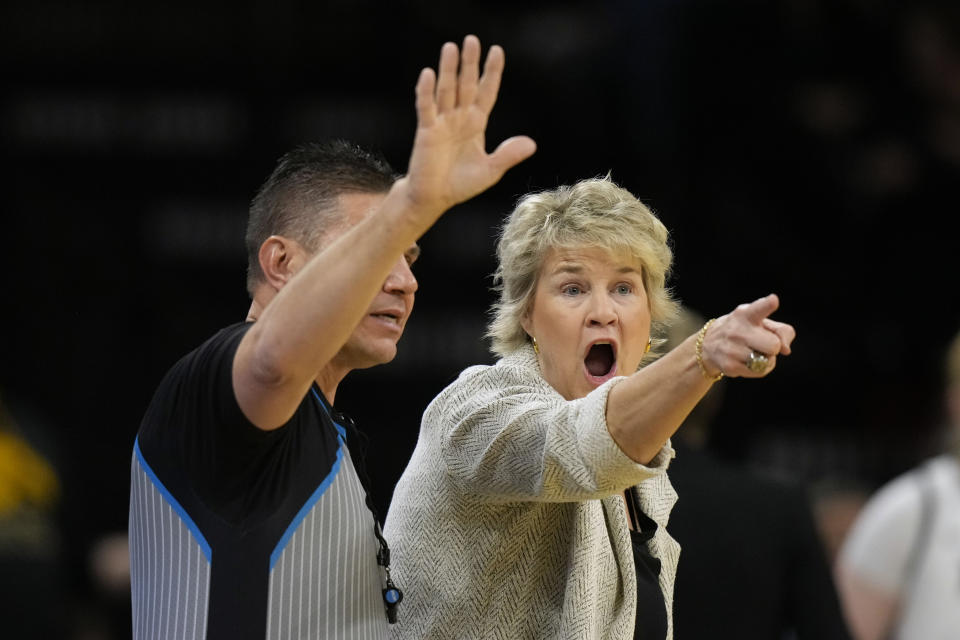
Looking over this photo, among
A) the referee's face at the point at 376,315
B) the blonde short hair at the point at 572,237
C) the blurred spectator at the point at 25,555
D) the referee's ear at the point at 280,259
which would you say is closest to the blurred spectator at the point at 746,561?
the blonde short hair at the point at 572,237

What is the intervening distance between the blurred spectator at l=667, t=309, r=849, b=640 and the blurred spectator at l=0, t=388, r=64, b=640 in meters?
1.99

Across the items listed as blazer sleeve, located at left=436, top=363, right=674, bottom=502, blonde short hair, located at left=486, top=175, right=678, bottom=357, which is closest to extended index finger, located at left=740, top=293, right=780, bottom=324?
blazer sleeve, located at left=436, top=363, right=674, bottom=502

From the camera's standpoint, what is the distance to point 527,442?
262 centimetres

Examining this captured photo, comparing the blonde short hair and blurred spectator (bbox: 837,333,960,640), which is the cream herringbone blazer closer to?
the blonde short hair

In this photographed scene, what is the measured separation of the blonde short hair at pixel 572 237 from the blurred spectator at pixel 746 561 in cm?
84

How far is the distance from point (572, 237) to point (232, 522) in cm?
93

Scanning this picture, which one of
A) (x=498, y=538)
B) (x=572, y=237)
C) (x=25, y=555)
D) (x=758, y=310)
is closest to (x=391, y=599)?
(x=498, y=538)

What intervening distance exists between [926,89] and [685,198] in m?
1.64

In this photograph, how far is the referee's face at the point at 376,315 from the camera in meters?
3.02

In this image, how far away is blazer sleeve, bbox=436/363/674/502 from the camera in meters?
2.51

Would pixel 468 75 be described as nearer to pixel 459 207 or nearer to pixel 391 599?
pixel 391 599

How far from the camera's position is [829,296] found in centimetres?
729

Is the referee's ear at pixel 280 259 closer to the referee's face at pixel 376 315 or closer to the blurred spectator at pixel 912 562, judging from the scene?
the referee's face at pixel 376 315

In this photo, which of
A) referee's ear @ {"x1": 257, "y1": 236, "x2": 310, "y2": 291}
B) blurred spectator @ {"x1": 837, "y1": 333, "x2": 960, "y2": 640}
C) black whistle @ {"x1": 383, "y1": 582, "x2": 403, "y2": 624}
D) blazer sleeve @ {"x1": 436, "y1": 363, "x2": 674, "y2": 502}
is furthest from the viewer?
blurred spectator @ {"x1": 837, "y1": 333, "x2": 960, "y2": 640}
